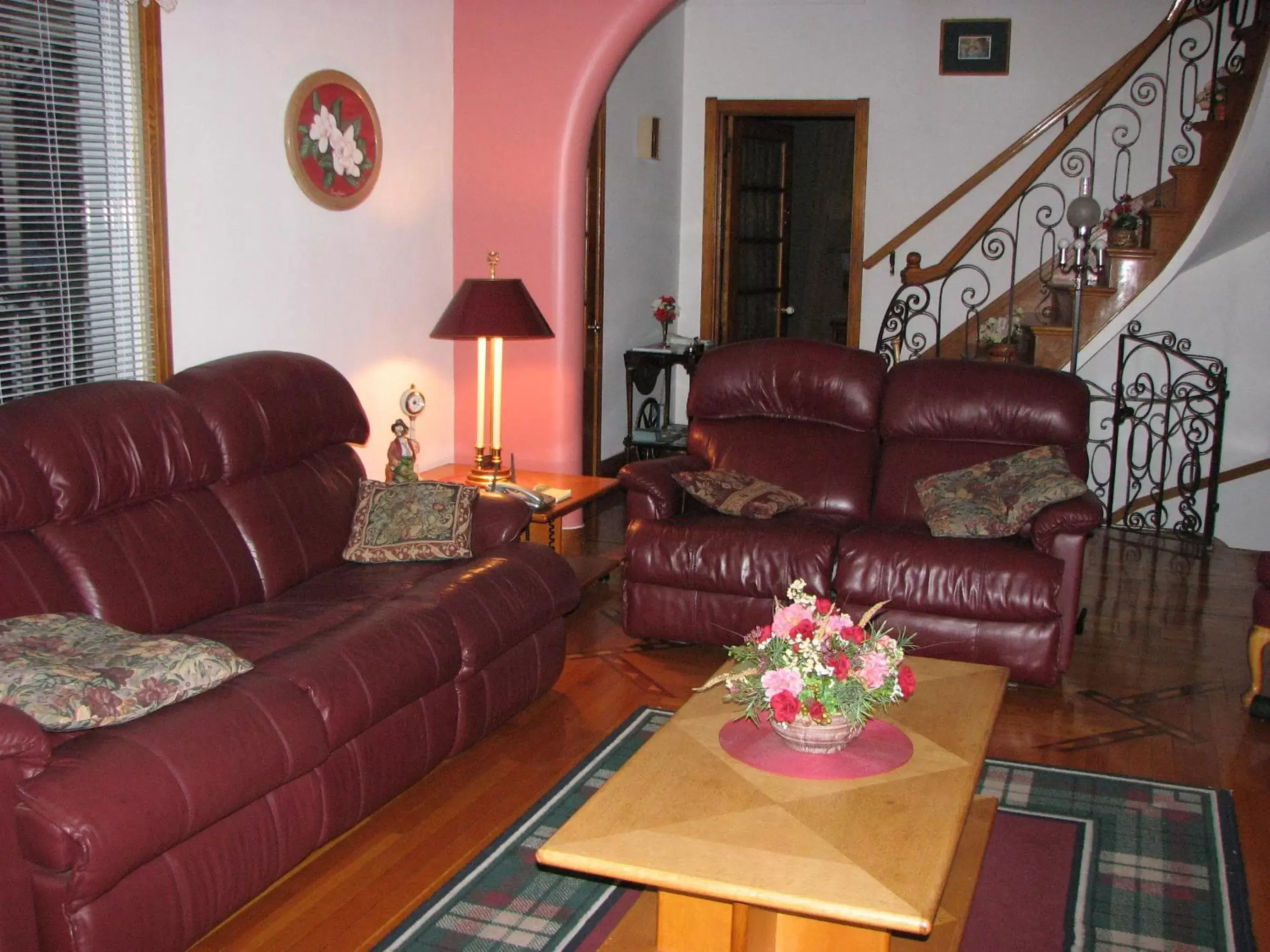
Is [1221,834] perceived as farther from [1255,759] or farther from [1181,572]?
[1181,572]

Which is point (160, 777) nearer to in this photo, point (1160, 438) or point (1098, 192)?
point (1160, 438)

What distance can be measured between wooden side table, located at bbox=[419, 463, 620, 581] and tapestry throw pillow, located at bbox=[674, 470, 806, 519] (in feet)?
1.38

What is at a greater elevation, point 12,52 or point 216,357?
point 12,52

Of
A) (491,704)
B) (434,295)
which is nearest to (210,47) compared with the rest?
(434,295)

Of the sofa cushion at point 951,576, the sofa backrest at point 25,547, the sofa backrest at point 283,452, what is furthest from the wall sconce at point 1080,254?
the sofa backrest at point 25,547

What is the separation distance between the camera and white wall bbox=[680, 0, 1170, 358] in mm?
7473

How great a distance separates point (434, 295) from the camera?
5621 mm

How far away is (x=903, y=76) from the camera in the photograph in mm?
7758

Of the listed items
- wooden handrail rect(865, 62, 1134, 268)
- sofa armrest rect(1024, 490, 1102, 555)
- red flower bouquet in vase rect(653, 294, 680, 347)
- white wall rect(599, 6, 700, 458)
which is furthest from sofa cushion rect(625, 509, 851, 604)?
wooden handrail rect(865, 62, 1134, 268)

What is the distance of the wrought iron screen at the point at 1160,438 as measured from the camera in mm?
6379

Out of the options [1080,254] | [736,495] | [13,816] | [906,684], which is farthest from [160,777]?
[1080,254]

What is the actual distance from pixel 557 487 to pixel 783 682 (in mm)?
2564

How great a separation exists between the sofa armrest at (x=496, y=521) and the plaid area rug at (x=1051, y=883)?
0.83 meters

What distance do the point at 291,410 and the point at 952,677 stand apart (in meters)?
2.08
